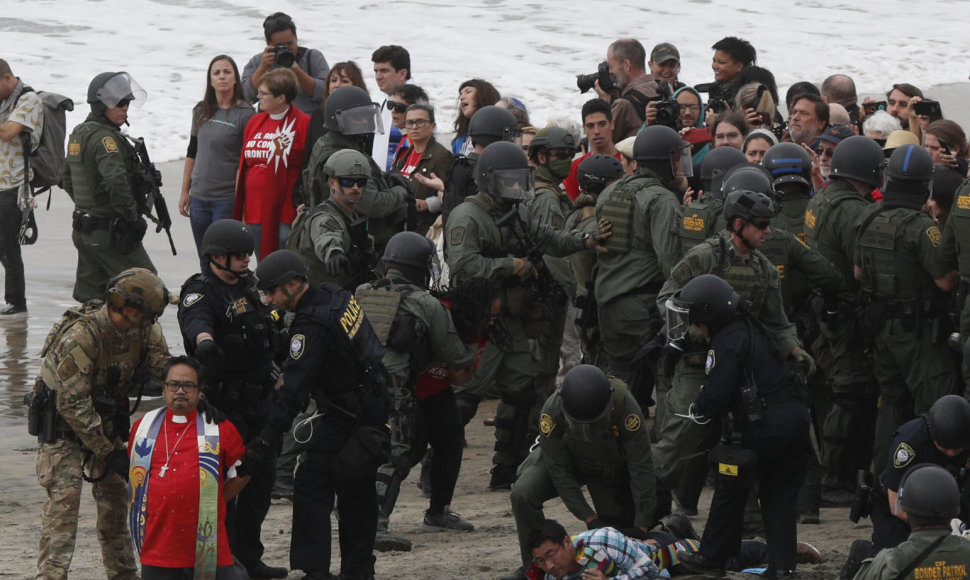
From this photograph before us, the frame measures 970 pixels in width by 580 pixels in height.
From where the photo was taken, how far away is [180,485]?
23.3 feet

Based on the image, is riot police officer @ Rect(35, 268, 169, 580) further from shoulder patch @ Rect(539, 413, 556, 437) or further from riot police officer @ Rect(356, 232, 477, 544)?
shoulder patch @ Rect(539, 413, 556, 437)

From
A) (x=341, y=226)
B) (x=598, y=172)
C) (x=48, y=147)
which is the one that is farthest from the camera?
(x=48, y=147)

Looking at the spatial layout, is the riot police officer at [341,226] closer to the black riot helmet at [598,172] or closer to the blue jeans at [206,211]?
the black riot helmet at [598,172]

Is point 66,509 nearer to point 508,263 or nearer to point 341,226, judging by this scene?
point 341,226

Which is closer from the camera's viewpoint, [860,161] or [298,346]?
[298,346]

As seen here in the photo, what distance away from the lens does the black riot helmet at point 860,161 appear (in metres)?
9.14

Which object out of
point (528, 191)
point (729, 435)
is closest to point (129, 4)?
point (528, 191)

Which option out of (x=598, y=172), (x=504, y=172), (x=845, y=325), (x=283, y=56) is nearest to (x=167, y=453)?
(x=504, y=172)

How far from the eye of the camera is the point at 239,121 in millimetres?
12000

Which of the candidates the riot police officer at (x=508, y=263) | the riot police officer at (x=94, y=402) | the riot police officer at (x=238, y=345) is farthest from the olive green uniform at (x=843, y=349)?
the riot police officer at (x=94, y=402)

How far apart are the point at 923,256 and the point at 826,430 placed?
4.32 feet

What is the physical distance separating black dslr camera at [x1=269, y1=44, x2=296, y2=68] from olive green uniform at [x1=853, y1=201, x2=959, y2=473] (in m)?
5.11

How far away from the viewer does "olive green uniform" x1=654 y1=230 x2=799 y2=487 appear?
26.1 feet

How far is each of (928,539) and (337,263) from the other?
4.28 meters
